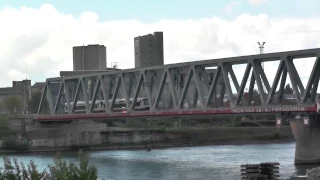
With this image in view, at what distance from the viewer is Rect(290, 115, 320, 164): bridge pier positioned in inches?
3643

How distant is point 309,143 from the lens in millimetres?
93125

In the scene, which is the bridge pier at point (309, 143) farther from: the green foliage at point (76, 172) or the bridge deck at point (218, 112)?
the green foliage at point (76, 172)

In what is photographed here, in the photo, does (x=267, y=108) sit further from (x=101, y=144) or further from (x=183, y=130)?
(x=183, y=130)

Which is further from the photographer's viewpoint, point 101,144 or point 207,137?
point 207,137

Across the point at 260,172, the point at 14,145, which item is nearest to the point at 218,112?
the point at 260,172

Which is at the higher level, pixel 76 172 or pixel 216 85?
pixel 216 85

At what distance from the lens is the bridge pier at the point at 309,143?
92544 mm

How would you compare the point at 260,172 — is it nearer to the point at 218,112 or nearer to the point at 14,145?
the point at 218,112

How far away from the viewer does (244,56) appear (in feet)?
346

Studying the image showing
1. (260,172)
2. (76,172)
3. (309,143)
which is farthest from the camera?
(309,143)

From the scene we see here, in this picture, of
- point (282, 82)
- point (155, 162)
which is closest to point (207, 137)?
point (155, 162)

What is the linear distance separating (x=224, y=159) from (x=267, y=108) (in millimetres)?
21427

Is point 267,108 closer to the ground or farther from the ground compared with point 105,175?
farther from the ground

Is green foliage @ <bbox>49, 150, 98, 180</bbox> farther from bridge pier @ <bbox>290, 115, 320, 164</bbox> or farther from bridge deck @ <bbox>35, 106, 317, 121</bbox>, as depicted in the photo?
bridge pier @ <bbox>290, 115, 320, 164</bbox>
